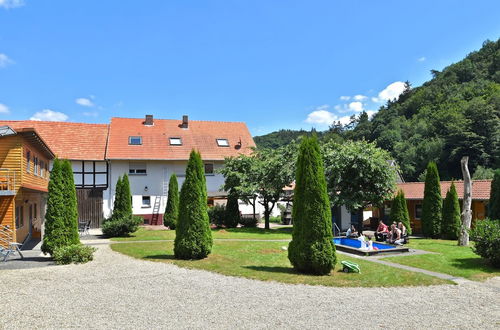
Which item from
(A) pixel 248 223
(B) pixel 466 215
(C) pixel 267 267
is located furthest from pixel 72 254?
(B) pixel 466 215

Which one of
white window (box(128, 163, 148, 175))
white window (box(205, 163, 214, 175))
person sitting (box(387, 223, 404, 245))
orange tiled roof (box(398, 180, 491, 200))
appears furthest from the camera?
white window (box(205, 163, 214, 175))

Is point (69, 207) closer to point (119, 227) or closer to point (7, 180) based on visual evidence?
point (7, 180)

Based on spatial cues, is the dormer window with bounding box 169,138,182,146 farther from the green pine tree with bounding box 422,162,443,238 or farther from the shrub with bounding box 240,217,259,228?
the green pine tree with bounding box 422,162,443,238

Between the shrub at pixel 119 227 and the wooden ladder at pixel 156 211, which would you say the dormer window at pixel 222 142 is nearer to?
the wooden ladder at pixel 156 211

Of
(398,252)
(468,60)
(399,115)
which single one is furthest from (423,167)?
(398,252)

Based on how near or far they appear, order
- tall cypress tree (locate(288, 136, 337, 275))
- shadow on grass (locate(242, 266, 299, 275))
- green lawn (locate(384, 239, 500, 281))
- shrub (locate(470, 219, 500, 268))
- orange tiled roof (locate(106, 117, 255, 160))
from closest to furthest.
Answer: tall cypress tree (locate(288, 136, 337, 275))
shadow on grass (locate(242, 266, 299, 275))
green lawn (locate(384, 239, 500, 281))
shrub (locate(470, 219, 500, 268))
orange tiled roof (locate(106, 117, 255, 160))

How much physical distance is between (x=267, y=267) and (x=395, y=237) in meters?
9.93

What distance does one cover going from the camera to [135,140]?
112 ft

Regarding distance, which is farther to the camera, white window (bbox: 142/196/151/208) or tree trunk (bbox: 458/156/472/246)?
white window (bbox: 142/196/151/208)

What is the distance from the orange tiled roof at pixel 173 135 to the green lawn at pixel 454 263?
Result: 63.3 feet

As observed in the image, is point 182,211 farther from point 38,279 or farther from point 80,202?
point 80,202

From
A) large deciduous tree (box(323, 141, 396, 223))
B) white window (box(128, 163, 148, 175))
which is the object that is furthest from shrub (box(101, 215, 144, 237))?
large deciduous tree (box(323, 141, 396, 223))

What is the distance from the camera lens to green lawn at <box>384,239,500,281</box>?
39.8 feet

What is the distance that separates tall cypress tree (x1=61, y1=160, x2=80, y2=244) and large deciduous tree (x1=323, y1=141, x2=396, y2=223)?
1503 cm
